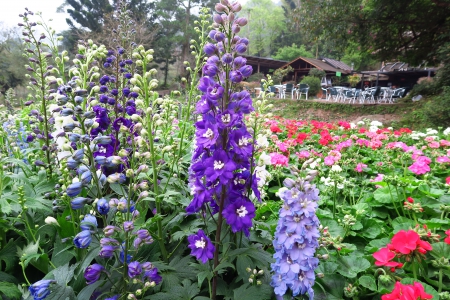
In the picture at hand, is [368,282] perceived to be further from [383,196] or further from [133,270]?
[133,270]

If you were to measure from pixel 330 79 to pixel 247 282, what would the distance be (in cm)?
3433

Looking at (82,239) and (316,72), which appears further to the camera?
(316,72)

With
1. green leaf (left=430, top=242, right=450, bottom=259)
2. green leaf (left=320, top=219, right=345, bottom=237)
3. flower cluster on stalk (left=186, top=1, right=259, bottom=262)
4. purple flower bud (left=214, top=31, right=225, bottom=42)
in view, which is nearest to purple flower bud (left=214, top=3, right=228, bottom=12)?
flower cluster on stalk (left=186, top=1, right=259, bottom=262)

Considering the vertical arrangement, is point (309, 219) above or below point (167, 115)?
below

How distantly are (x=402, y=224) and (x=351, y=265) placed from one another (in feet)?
2.19

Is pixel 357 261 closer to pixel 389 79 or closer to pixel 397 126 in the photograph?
pixel 397 126

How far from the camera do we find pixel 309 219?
4.27ft

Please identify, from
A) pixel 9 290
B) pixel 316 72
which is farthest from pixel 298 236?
pixel 316 72

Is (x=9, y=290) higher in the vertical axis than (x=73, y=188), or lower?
lower

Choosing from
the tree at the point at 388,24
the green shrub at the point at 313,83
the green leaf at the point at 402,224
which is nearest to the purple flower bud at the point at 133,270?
the green leaf at the point at 402,224

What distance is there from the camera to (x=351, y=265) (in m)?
1.83

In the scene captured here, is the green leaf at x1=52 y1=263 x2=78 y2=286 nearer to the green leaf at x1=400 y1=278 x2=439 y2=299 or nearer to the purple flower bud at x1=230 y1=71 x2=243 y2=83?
the purple flower bud at x1=230 y1=71 x2=243 y2=83

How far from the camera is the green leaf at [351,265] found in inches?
68.1

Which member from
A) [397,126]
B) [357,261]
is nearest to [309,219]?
[357,261]
